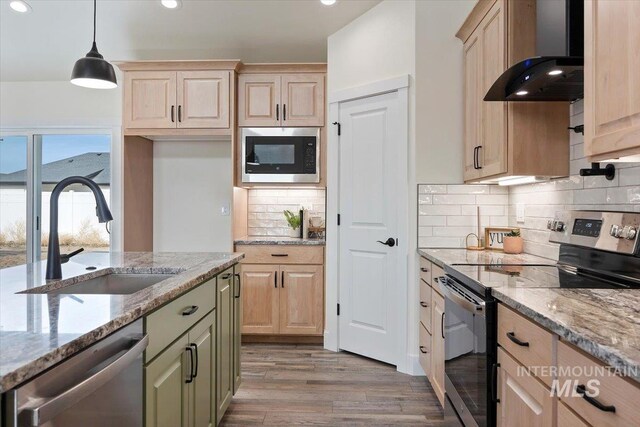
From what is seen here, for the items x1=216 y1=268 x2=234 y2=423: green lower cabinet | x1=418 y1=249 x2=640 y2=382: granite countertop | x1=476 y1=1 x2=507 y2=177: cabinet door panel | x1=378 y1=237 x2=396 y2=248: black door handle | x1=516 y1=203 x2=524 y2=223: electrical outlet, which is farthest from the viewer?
x1=378 y1=237 x2=396 y2=248: black door handle

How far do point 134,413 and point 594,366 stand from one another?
1.23 metres

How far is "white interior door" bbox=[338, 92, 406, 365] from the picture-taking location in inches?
118

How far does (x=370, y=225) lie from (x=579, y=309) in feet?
6.74

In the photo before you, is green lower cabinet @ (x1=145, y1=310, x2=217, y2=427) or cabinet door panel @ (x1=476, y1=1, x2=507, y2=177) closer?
green lower cabinet @ (x1=145, y1=310, x2=217, y2=427)

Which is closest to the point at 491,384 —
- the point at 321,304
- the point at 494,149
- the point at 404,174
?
the point at 494,149

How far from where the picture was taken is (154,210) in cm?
421

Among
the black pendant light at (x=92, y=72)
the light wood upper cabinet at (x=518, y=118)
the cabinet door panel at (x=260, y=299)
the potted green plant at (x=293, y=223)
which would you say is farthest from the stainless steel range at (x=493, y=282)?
the black pendant light at (x=92, y=72)

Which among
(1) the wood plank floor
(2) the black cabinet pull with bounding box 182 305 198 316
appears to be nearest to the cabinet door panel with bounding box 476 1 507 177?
(1) the wood plank floor

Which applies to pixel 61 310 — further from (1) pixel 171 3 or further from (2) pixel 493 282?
(1) pixel 171 3

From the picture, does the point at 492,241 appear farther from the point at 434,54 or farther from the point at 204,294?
the point at 204,294

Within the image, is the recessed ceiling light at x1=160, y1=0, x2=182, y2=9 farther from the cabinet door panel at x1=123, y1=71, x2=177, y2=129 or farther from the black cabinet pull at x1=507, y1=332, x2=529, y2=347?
the black cabinet pull at x1=507, y1=332, x2=529, y2=347

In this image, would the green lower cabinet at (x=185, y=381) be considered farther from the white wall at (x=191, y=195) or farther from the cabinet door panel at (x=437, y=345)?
the white wall at (x=191, y=195)

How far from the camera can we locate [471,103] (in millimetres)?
2674

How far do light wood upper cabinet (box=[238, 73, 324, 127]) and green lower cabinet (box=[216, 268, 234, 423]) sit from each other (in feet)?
5.87
